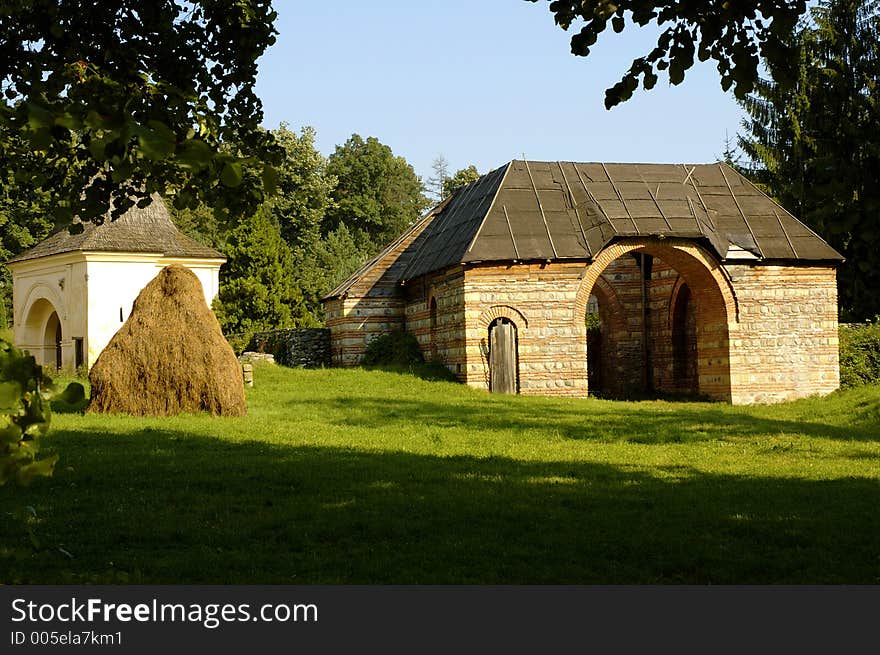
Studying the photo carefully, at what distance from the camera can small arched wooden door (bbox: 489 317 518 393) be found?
80.7 ft

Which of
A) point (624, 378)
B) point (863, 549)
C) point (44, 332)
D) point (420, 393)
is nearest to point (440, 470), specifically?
point (863, 549)

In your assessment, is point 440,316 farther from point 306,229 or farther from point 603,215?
point 306,229

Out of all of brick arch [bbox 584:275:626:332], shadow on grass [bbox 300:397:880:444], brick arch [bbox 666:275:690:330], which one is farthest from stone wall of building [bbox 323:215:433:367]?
shadow on grass [bbox 300:397:880:444]

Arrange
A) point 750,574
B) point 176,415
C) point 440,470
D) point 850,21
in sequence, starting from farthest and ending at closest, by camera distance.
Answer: point 850,21, point 176,415, point 440,470, point 750,574

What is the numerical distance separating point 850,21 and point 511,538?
A: 33.6 meters

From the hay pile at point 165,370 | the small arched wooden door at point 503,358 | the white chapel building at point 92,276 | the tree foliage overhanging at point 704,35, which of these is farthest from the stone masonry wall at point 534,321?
the tree foliage overhanging at point 704,35

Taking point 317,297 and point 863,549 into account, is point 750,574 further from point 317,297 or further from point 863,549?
point 317,297

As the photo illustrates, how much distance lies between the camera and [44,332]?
38.0m

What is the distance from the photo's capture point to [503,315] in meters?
24.7

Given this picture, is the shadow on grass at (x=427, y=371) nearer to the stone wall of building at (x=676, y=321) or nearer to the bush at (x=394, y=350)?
the stone wall of building at (x=676, y=321)

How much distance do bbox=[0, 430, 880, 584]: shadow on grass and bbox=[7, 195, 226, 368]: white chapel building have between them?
22909 millimetres

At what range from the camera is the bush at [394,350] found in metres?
28.0

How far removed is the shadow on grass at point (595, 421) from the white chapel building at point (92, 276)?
16.0m

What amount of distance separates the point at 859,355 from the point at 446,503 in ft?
68.5
